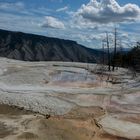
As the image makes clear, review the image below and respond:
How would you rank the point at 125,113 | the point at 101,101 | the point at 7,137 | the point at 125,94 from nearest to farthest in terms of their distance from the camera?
the point at 7,137 < the point at 125,113 < the point at 101,101 < the point at 125,94

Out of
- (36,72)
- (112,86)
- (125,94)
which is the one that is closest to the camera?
(125,94)

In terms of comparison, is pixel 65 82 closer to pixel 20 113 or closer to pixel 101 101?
pixel 101 101

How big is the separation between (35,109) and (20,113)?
1.29 metres

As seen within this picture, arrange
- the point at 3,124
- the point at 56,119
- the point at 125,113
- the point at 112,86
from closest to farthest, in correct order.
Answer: the point at 3,124, the point at 56,119, the point at 125,113, the point at 112,86

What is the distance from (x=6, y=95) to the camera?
28.4 m

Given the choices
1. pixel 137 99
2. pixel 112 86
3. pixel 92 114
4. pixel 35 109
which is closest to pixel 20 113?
pixel 35 109

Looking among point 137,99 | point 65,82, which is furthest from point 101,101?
point 65,82

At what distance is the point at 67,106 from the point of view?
2627cm

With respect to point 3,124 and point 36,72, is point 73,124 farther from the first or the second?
point 36,72

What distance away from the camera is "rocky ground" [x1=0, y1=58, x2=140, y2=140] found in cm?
2095

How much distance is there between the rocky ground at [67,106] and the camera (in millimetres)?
20953

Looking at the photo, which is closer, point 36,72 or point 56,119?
point 56,119

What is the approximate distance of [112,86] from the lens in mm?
34781

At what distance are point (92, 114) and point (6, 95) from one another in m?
7.40
